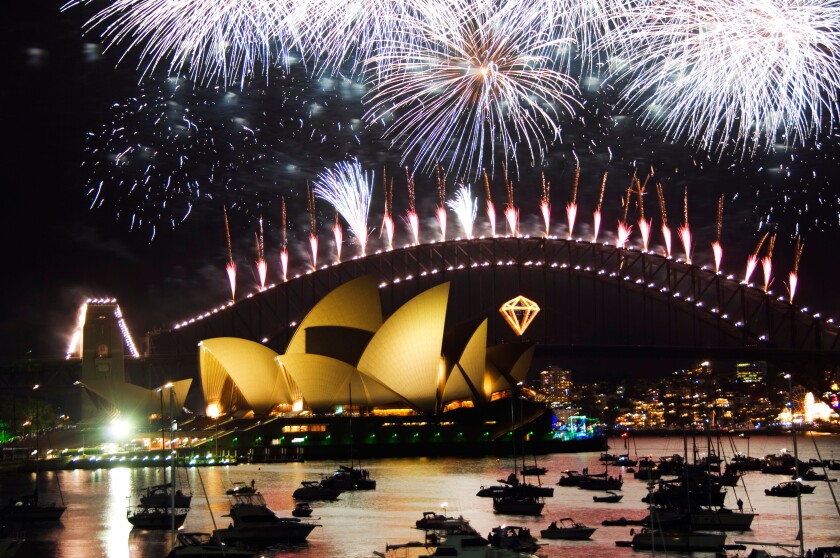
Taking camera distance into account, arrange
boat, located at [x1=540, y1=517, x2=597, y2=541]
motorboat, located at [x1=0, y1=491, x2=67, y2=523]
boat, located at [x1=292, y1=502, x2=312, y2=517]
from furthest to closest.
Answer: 1. motorboat, located at [x1=0, y1=491, x2=67, y2=523]
2. boat, located at [x1=292, y1=502, x2=312, y2=517]
3. boat, located at [x1=540, y1=517, x2=597, y2=541]

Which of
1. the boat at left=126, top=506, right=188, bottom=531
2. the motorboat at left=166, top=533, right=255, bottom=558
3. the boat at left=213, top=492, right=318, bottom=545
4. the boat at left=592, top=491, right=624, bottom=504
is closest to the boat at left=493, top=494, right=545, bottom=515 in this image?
the boat at left=592, top=491, right=624, bottom=504

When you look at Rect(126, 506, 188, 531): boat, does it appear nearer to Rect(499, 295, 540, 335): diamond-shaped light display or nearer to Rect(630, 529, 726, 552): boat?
Rect(630, 529, 726, 552): boat

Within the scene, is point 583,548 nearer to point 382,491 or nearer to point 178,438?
point 382,491

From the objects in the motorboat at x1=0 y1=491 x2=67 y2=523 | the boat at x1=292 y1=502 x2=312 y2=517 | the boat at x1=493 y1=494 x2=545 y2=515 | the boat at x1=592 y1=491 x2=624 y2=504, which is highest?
the motorboat at x1=0 y1=491 x2=67 y2=523

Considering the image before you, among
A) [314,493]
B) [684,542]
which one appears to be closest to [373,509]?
[314,493]

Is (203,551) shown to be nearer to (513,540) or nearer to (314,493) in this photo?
(513,540)
